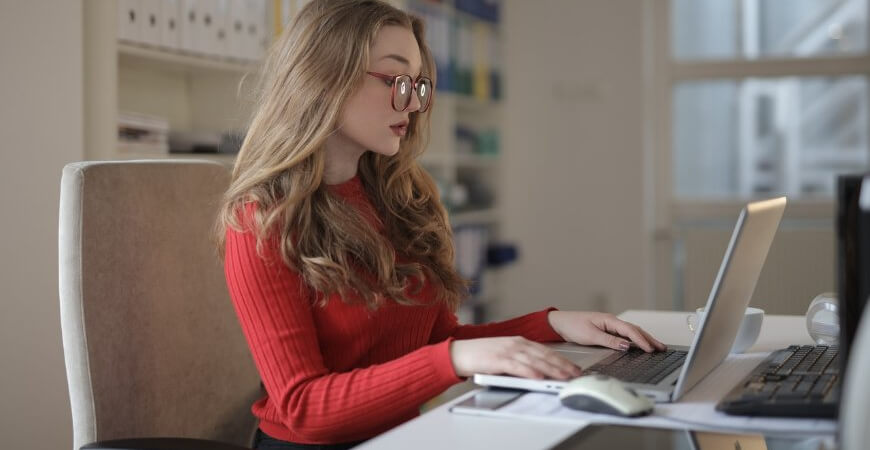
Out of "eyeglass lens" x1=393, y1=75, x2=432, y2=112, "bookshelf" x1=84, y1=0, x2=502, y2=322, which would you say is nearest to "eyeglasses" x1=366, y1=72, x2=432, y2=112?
"eyeglass lens" x1=393, y1=75, x2=432, y2=112

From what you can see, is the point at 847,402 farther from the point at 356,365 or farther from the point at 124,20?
the point at 124,20

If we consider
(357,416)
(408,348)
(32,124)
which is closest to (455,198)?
(32,124)

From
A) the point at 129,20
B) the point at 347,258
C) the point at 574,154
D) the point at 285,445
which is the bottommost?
the point at 285,445

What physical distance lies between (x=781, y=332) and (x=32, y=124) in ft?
5.01

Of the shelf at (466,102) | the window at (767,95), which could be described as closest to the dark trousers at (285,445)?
the shelf at (466,102)

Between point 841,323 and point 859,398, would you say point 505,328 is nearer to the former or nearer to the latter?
point 841,323

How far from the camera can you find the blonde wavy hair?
55.8 inches

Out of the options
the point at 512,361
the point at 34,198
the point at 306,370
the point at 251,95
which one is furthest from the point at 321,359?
the point at 34,198

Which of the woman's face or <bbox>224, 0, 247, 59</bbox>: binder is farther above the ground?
<bbox>224, 0, 247, 59</bbox>: binder

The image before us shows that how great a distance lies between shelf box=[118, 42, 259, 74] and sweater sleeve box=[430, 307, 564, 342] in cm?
99

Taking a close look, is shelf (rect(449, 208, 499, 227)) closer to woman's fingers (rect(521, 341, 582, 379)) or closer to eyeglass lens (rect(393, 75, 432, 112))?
eyeglass lens (rect(393, 75, 432, 112))

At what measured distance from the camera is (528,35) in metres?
4.74

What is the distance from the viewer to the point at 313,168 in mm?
1497

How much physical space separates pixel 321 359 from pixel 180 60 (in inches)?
55.7
